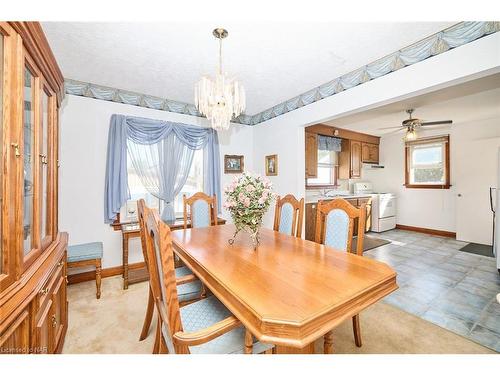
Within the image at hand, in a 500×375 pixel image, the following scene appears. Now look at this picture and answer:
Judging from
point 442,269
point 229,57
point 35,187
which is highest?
point 229,57

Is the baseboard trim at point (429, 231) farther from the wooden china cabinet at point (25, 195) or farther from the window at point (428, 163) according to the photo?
the wooden china cabinet at point (25, 195)

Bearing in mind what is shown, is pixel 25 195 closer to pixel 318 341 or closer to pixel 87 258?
pixel 87 258

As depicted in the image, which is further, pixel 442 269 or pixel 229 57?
pixel 442 269

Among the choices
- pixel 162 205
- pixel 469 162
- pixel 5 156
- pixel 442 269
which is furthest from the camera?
pixel 469 162

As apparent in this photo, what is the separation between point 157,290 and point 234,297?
47 centimetres

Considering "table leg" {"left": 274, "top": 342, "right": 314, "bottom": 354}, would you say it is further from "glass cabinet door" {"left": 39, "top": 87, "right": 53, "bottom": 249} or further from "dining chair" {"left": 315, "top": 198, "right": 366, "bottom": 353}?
"glass cabinet door" {"left": 39, "top": 87, "right": 53, "bottom": 249}

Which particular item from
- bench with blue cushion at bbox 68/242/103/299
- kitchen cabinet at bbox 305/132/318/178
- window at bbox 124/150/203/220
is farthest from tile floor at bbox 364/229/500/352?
bench with blue cushion at bbox 68/242/103/299

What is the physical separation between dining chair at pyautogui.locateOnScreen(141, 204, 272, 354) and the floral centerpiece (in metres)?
0.56

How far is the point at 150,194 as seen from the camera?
342 centimetres

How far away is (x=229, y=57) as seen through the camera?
7.36 ft

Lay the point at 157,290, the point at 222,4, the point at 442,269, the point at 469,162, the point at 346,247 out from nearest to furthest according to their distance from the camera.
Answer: the point at 222,4, the point at 157,290, the point at 346,247, the point at 442,269, the point at 469,162

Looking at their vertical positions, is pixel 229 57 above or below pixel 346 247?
above
